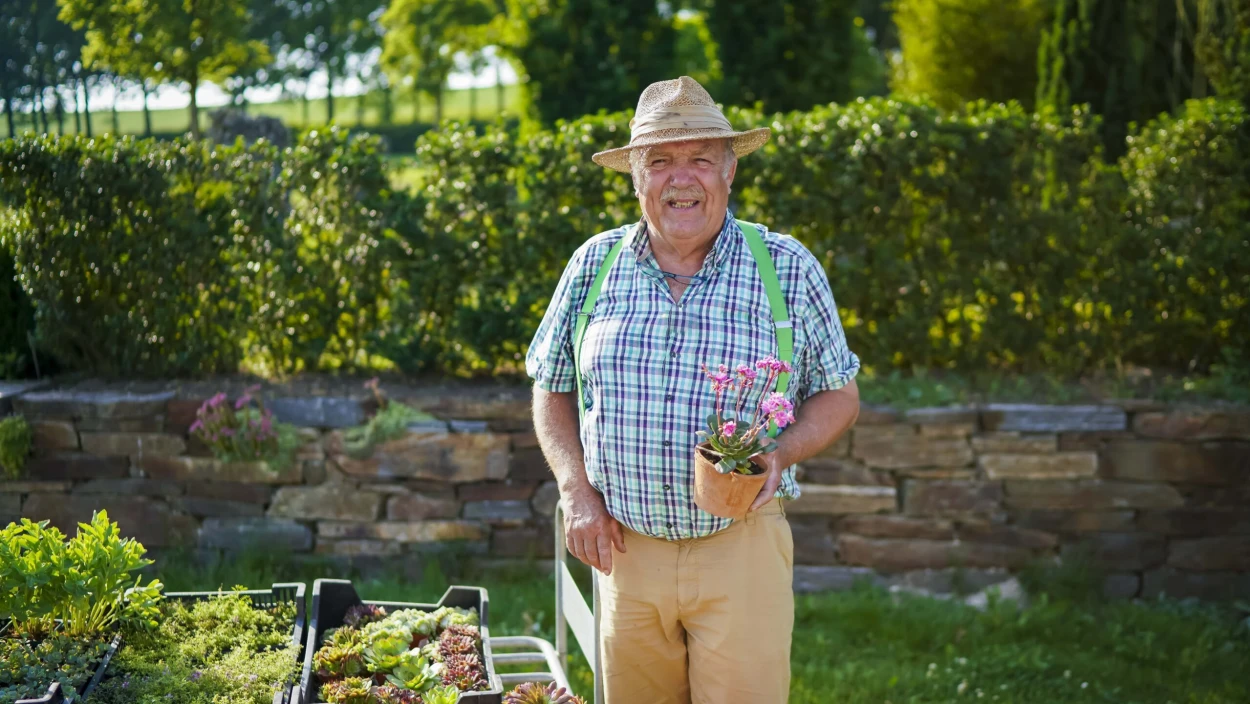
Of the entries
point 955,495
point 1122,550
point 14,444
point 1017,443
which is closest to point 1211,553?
point 1122,550

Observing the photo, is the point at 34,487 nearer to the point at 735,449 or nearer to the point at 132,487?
the point at 132,487

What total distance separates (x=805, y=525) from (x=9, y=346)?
3.68m

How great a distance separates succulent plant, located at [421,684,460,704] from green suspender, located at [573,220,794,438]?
673mm

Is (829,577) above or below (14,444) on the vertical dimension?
below

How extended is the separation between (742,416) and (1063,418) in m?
2.77

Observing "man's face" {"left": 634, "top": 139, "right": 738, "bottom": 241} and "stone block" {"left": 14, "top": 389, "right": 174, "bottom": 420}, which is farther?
"stone block" {"left": 14, "top": 389, "right": 174, "bottom": 420}

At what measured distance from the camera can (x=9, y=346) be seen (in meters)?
4.93

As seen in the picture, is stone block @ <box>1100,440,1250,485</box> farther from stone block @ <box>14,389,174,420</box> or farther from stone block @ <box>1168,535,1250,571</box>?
stone block @ <box>14,389,174,420</box>

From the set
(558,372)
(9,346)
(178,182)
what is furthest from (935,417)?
(9,346)

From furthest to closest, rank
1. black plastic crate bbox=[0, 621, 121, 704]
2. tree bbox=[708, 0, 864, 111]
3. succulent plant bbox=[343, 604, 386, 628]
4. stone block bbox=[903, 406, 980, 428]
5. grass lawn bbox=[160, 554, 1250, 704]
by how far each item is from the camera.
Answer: tree bbox=[708, 0, 864, 111] < stone block bbox=[903, 406, 980, 428] < grass lawn bbox=[160, 554, 1250, 704] < succulent plant bbox=[343, 604, 386, 628] < black plastic crate bbox=[0, 621, 121, 704]

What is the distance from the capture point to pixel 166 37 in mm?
5473

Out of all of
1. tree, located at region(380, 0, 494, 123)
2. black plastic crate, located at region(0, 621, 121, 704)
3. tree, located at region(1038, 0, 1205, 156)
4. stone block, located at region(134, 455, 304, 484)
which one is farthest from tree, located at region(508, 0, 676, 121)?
tree, located at region(380, 0, 494, 123)

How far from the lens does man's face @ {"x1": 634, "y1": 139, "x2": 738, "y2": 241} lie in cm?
239

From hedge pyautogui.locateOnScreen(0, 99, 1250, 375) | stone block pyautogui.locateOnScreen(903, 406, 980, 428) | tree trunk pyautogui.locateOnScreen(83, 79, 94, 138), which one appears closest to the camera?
stone block pyautogui.locateOnScreen(903, 406, 980, 428)
